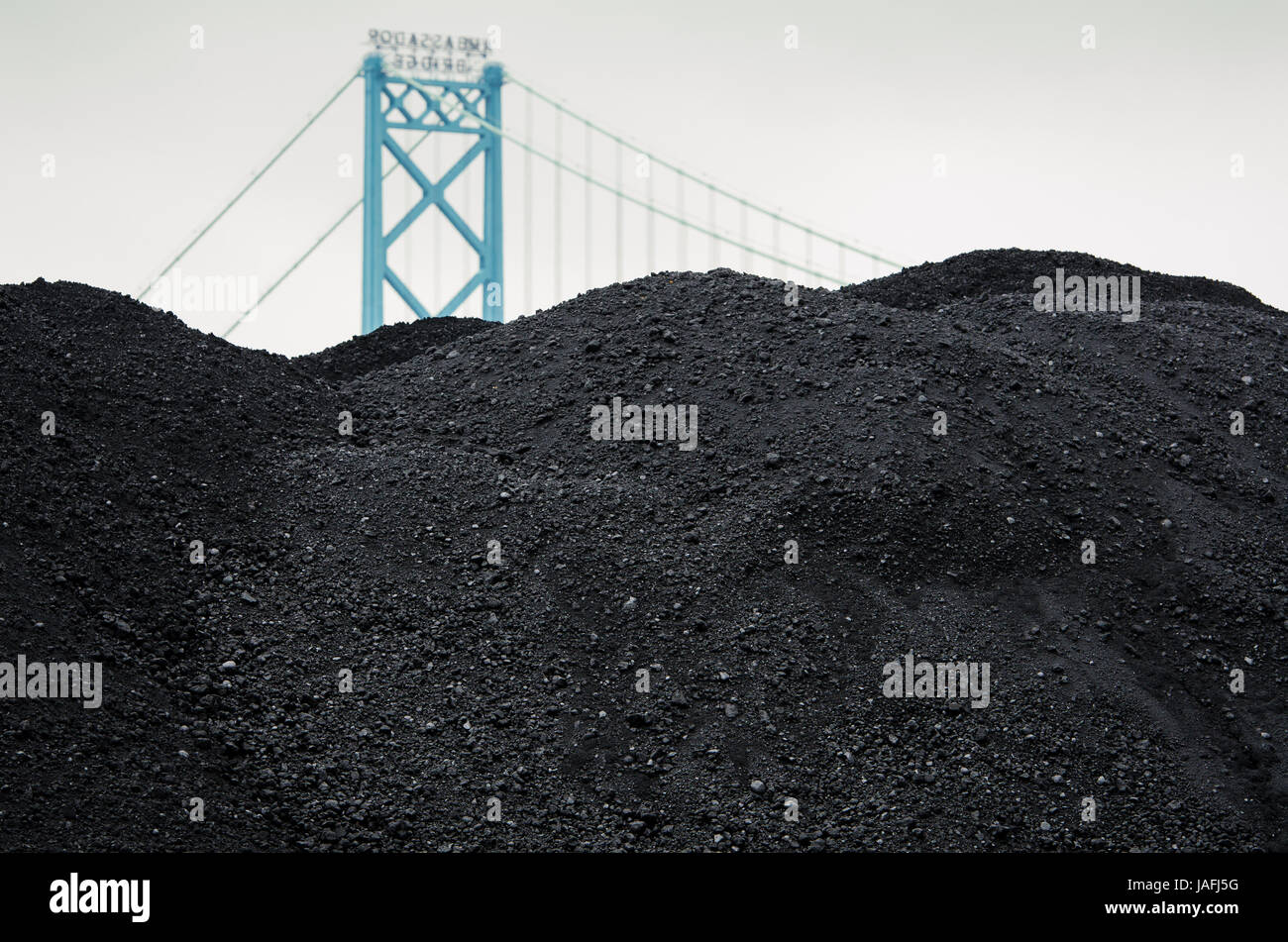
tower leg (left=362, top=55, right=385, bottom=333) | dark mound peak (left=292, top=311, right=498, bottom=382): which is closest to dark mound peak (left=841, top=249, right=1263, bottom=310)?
dark mound peak (left=292, top=311, right=498, bottom=382)

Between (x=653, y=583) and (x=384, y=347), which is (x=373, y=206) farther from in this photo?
(x=653, y=583)

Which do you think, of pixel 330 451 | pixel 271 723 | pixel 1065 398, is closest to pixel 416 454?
pixel 330 451

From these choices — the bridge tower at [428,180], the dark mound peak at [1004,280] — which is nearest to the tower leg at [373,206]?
the bridge tower at [428,180]

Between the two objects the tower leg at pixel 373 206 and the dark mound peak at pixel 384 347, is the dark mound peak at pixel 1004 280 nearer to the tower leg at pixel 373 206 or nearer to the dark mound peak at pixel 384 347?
the dark mound peak at pixel 384 347

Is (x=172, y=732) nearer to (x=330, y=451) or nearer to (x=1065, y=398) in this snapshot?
(x=330, y=451)

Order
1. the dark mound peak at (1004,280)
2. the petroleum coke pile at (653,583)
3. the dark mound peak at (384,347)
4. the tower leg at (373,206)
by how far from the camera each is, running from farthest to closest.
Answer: the tower leg at (373,206) < the dark mound peak at (1004,280) < the dark mound peak at (384,347) < the petroleum coke pile at (653,583)

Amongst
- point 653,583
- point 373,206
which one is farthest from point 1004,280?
point 373,206
